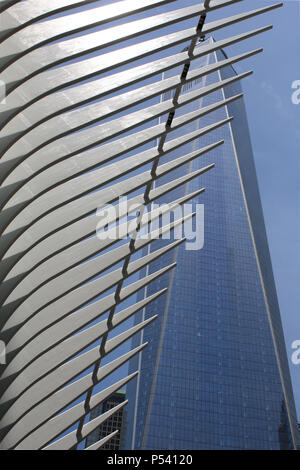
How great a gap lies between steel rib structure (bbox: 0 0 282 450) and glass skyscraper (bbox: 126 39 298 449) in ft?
358

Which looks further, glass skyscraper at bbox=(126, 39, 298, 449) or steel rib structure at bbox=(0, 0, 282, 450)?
glass skyscraper at bbox=(126, 39, 298, 449)

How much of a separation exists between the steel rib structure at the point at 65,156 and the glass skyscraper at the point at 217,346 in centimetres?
10900

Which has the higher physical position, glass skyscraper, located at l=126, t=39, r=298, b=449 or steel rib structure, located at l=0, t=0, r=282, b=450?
glass skyscraper, located at l=126, t=39, r=298, b=449

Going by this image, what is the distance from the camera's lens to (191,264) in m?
152

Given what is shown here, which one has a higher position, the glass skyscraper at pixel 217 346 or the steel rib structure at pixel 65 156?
the glass skyscraper at pixel 217 346

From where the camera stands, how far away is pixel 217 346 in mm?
143375

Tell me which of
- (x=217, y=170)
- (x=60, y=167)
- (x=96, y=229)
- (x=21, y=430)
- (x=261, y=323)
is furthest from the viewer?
(x=217, y=170)

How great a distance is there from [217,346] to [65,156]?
135m

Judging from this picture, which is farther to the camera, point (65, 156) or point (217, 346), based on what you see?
point (217, 346)

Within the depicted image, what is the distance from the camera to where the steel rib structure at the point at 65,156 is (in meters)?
12.3

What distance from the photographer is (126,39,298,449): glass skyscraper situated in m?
128
